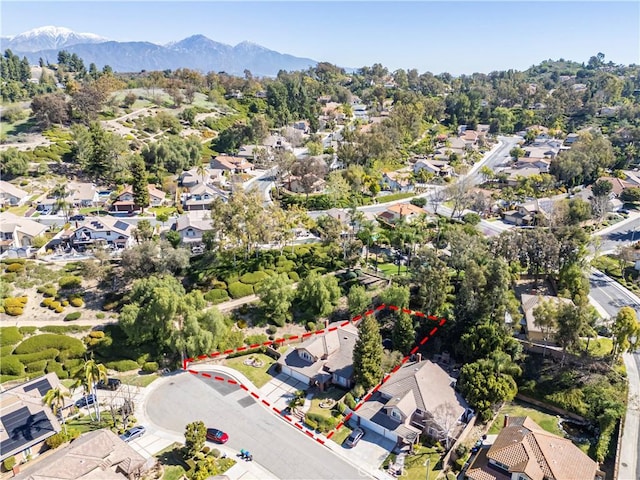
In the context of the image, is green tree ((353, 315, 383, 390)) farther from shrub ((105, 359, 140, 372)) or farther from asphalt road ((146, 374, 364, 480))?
shrub ((105, 359, 140, 372))

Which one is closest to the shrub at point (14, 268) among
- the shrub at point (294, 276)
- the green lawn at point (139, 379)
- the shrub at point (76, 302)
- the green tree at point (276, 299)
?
the shrub at point (76, 302)

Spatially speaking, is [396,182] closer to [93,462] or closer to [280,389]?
[280,389]

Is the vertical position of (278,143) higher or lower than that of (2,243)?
higher

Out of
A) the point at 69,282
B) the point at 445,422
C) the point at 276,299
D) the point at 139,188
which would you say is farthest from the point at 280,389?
the point at 139,188

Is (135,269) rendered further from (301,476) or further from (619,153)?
(619,153)

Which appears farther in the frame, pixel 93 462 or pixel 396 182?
pixel 396 182

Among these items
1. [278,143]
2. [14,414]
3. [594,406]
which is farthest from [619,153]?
[14,414]

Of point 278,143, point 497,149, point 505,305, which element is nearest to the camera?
point 505,305
